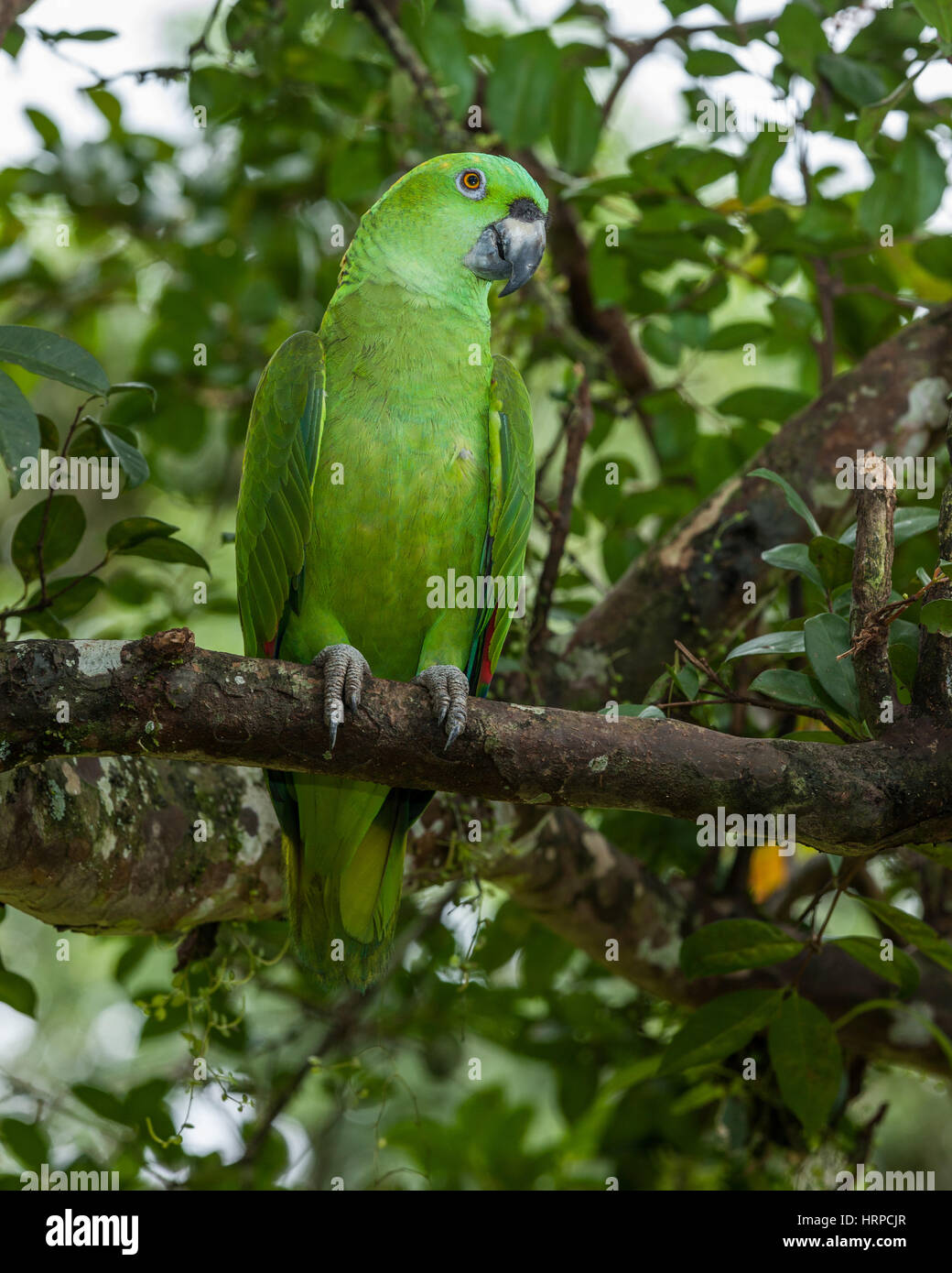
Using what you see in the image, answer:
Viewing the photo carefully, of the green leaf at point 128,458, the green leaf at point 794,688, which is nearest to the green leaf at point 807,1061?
the green leaf at point 794,688

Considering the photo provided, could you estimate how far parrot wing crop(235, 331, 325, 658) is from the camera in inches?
96.0

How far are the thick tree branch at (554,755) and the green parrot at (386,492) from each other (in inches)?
20.3

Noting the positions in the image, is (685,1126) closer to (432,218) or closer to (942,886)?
(942,886)

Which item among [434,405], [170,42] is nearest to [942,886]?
[434,405]

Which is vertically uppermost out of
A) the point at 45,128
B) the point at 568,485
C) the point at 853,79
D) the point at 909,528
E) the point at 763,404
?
the point at 45,128

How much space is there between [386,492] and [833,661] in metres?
1.02

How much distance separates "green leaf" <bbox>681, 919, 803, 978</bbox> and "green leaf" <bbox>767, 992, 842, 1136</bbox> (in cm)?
14

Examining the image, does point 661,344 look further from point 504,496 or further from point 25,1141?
point 25,1141

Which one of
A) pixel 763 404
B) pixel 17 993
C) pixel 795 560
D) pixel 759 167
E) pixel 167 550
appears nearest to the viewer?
pixel 795 560

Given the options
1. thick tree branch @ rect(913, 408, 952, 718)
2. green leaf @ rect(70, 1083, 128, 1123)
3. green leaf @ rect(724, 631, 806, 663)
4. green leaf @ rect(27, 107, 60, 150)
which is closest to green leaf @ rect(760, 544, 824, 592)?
green leaf @ rect(724, 631, 806, 663)

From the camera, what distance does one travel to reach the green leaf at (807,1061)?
7.74 ft

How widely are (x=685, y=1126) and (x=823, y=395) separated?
92.6 inches

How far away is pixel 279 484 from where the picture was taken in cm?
246

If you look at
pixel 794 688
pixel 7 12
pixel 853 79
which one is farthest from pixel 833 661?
pixel 7 12
